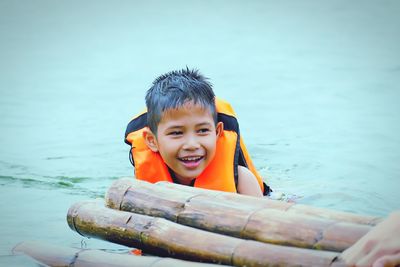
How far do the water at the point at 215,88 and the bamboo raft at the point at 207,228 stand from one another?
4.70 feet

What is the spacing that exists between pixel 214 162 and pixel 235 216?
1.62m

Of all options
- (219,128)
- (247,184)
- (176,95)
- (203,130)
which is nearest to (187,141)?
(203,130)

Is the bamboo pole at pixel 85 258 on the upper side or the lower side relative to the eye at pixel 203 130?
lower

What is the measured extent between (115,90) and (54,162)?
8.96ft

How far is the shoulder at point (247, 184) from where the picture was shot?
5.20 m

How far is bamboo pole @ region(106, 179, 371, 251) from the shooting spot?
312 cm

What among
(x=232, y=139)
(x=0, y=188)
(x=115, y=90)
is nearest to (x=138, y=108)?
(x=115, y=90)

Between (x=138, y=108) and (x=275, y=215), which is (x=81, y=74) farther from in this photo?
(x=275, y=215)

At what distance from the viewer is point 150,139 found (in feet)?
16.8

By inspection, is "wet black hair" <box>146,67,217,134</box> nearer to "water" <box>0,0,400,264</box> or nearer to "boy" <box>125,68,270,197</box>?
"boy" <box>125,68,270,197</box>

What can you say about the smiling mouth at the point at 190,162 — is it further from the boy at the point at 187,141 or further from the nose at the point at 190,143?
the nose at the point at 190,143

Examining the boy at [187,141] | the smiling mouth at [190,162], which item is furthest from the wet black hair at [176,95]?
the smiling mouth at [190,162]

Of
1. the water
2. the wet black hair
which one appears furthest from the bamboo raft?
the water

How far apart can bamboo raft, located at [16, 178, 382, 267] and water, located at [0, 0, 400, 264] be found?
1.43m
